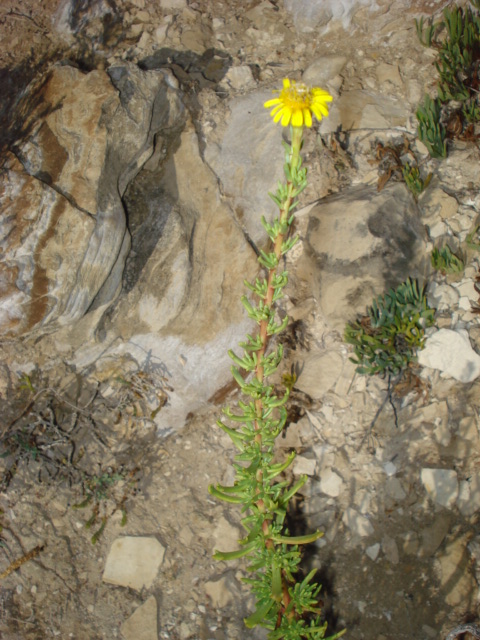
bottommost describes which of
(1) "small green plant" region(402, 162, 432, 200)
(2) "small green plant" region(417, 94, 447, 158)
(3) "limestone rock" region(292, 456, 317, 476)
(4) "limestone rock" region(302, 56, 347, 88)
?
(3) "limestone rock" region(292, 456, 317, 476)

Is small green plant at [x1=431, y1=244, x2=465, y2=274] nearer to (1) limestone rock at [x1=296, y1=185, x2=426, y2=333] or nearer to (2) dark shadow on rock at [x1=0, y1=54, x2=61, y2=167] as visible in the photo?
(1) limestone rock at [x1=296, y1=185, x2=426, y2=333]

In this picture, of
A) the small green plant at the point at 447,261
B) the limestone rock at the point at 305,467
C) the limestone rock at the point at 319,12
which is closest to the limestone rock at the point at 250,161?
the limestone rock at the point at 319,12

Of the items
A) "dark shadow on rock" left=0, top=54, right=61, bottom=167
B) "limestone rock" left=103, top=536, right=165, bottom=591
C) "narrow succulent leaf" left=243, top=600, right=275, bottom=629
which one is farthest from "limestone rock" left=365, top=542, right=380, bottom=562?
"dark shadow on rock" left=0, top=54, right=61, bottom=167

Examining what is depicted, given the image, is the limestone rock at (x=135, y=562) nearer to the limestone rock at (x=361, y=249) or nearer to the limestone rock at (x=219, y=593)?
the limestone rock at (x=219, y=593)

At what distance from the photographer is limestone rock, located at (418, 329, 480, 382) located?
4227 millimetres

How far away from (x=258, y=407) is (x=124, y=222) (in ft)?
7.68

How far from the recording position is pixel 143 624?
427 cm

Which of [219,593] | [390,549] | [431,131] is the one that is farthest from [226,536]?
[431,131]

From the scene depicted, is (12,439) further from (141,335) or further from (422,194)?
(422,194)

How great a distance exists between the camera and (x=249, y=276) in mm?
4945

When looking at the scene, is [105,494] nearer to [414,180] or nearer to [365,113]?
[414,180]

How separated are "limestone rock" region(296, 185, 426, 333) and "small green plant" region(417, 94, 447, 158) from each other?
43cm

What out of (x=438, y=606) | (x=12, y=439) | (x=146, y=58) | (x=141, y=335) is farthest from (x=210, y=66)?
A: (x=438, y=606)

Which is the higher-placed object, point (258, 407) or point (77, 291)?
point (77, 291)
